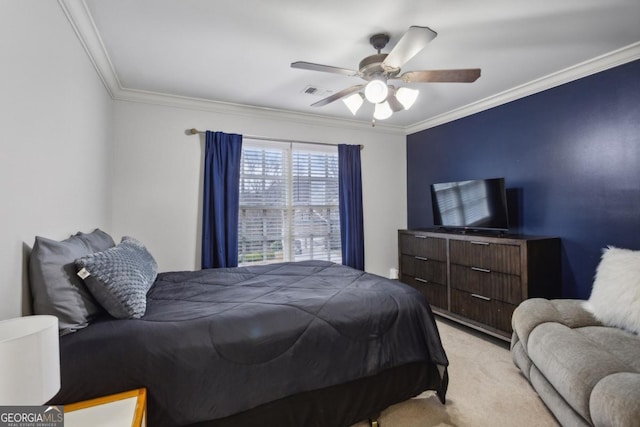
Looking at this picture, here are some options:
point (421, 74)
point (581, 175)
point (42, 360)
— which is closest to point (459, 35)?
point (421, 74)

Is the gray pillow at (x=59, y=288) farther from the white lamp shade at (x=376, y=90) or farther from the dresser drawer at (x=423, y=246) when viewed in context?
the dresser drawer at (x=423, y=246)

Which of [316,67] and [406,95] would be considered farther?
[406,95]

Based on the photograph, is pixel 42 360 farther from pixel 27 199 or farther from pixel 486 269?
pixel 486 269

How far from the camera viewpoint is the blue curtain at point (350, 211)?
166 inches

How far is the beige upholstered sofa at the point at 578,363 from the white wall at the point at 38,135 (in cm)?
258

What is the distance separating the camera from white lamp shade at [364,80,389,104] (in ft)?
6.76

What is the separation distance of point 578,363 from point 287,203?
3167 mm

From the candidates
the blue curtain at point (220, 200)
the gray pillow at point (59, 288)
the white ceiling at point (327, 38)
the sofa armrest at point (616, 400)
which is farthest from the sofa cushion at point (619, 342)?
the blue curtain at point (220, 200)

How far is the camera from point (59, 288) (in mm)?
1366

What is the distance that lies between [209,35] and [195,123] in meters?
1.49

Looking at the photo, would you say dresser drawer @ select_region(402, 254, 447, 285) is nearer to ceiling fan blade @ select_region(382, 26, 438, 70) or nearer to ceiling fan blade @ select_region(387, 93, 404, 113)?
ceiling fan blade @ select_region(387, 93, 404, 113)

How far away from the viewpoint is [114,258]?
1.66 metres

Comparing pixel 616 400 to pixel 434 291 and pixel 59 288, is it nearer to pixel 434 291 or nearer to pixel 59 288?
pixel 434 291

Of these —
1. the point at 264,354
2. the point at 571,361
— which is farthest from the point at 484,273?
the point at 264,354
